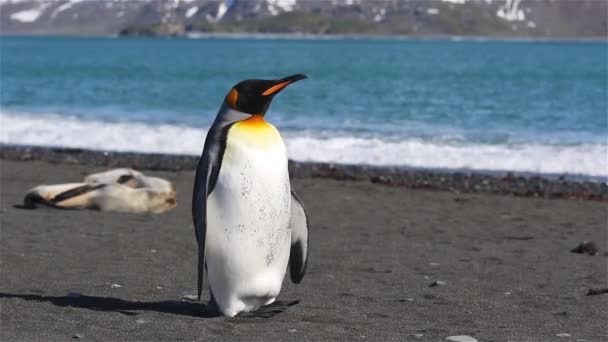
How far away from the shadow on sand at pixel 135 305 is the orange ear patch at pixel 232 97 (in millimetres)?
1050

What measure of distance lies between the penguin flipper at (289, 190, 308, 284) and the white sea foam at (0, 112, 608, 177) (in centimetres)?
976

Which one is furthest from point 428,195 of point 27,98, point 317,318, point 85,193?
point 27,98

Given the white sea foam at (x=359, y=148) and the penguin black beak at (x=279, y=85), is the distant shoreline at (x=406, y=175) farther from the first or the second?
the penguin black beak at (x=279, y=85)

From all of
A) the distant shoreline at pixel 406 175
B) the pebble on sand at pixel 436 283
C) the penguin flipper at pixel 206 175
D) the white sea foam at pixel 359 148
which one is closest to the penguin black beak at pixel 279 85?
the penguin flipper at pixel 206 175

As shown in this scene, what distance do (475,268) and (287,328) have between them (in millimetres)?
2750

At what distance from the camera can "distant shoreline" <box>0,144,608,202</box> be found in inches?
488

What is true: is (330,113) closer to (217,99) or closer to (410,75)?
(217,99)

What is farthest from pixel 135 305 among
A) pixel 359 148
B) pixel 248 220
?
pixel 359 148

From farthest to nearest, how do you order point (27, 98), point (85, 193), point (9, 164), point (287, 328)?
point (27, 98), point (9, 164), point (85, 193), point (287, 328)

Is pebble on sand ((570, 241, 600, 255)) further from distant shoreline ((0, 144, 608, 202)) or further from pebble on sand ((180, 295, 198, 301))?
distant shoreline ((0, 144, 608, 202))

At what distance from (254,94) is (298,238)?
0.97 meters

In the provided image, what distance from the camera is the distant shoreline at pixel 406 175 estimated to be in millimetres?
12398

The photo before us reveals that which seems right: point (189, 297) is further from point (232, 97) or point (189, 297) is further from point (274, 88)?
point (274, 88)

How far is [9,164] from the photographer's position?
1409 centimetres
